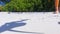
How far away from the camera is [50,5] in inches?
216

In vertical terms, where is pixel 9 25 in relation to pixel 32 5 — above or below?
below

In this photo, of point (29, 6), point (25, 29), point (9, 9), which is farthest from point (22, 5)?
point (25, 29)

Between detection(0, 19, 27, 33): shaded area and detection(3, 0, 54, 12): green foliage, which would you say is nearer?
detection(0, 19, 27, 33): shaded area

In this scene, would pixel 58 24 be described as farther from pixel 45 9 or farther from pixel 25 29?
pixel 45 9

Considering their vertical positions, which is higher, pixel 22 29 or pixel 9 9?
pixel 9 9

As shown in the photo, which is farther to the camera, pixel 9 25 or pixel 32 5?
pixel 32 5

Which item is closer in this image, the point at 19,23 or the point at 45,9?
the point at 19,23

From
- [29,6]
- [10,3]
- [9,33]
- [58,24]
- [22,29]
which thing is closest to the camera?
[9,33]

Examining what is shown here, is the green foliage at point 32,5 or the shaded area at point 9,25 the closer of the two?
the shaded area at point 9,25

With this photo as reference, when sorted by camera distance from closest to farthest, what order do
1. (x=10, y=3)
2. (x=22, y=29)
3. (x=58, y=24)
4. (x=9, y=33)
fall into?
(x=9, y=33)
(x=22, y=29)
(x=58, y=24)
(x=10, y=3)

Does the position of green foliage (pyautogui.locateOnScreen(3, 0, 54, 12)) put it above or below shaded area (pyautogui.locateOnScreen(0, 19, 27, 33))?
above

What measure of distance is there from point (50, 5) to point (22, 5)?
0.94 meters

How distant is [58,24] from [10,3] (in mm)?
3292

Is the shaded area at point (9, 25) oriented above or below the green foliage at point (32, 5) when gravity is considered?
below
